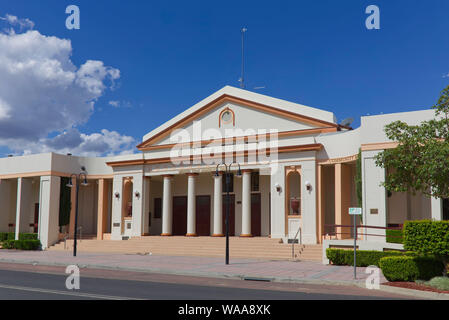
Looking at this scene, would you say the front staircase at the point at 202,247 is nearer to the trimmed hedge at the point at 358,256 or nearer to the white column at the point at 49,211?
the white column at the point at 49,211

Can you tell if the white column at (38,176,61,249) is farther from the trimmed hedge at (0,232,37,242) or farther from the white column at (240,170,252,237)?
the white column at (240,170,252,237)

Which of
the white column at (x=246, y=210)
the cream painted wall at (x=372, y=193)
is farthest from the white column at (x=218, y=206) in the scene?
the cream painted wall at (x=372, y=193)

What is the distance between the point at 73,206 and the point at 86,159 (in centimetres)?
388

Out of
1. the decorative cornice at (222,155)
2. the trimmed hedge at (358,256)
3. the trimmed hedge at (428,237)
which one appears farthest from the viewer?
the decorative cornice at (222,155)

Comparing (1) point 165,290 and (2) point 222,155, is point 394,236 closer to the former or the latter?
(1) point 165,290

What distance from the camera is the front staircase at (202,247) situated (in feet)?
81.8

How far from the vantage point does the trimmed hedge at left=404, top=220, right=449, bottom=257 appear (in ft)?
45.5

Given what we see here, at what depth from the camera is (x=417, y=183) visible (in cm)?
1585

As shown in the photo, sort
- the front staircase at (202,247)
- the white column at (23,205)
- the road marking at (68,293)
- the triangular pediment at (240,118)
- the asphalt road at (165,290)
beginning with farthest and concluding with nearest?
the white column at (23,205) < the triangular pediment at (240,118) < the front staircase at (202,247) < the asphalt road at (165,290) < the road marking at (68,293)

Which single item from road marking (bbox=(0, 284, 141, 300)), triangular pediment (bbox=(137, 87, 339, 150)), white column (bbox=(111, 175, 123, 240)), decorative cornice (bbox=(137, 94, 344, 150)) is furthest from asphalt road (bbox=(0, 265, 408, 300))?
white column (bbox=(111, 175, 123, 240))

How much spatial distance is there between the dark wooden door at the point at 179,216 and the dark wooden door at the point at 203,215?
117 cm

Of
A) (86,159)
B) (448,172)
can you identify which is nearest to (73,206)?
(86,159)

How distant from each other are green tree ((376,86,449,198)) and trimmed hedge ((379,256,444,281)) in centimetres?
247

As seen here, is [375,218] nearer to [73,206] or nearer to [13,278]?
[13,278]
